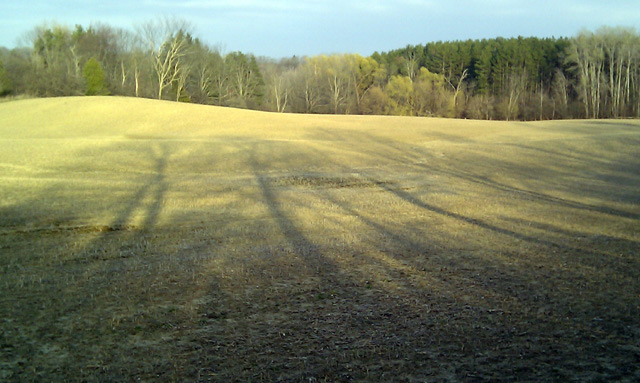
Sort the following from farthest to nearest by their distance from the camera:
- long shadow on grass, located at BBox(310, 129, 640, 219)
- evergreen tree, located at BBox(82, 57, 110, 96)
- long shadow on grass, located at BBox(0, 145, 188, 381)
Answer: evergreen tree, located at BBox(82, 57, 110, 96)
long shadow on grass, located at BBox(310, 129, 640, 219)
long shadow on grass, located at BBox(0, 145, 188, 381)

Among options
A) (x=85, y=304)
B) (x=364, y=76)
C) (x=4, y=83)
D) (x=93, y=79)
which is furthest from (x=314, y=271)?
(x=364, y=76)

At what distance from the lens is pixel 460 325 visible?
6.47 meters

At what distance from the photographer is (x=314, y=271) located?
30.0ft

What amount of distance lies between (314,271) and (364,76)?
8420 cm

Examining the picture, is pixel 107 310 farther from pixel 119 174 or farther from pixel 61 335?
pixel 119 174

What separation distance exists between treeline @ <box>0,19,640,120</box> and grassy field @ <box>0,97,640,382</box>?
48352 millimetres

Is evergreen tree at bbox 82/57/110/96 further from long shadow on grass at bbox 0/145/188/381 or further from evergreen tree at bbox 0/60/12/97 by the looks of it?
long shadow on grass at bbox 0/145/188/381

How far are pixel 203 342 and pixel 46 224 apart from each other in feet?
28.9

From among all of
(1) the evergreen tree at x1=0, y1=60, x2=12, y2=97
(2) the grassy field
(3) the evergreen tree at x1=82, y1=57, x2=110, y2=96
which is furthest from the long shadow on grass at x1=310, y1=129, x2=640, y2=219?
(1) the evergreen tree at x1=0, y1=60, x2=12, y2=97

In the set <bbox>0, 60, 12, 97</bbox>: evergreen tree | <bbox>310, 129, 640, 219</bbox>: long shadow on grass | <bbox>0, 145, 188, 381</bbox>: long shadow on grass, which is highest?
<bbox>0, 60, 12, 97</bbox>: evergreen tree

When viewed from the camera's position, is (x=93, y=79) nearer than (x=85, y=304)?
No

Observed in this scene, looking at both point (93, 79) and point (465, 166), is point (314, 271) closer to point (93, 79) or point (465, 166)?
point (465, 166)

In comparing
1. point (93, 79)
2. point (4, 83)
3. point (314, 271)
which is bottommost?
point (314, 271)

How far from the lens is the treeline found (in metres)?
68.9
